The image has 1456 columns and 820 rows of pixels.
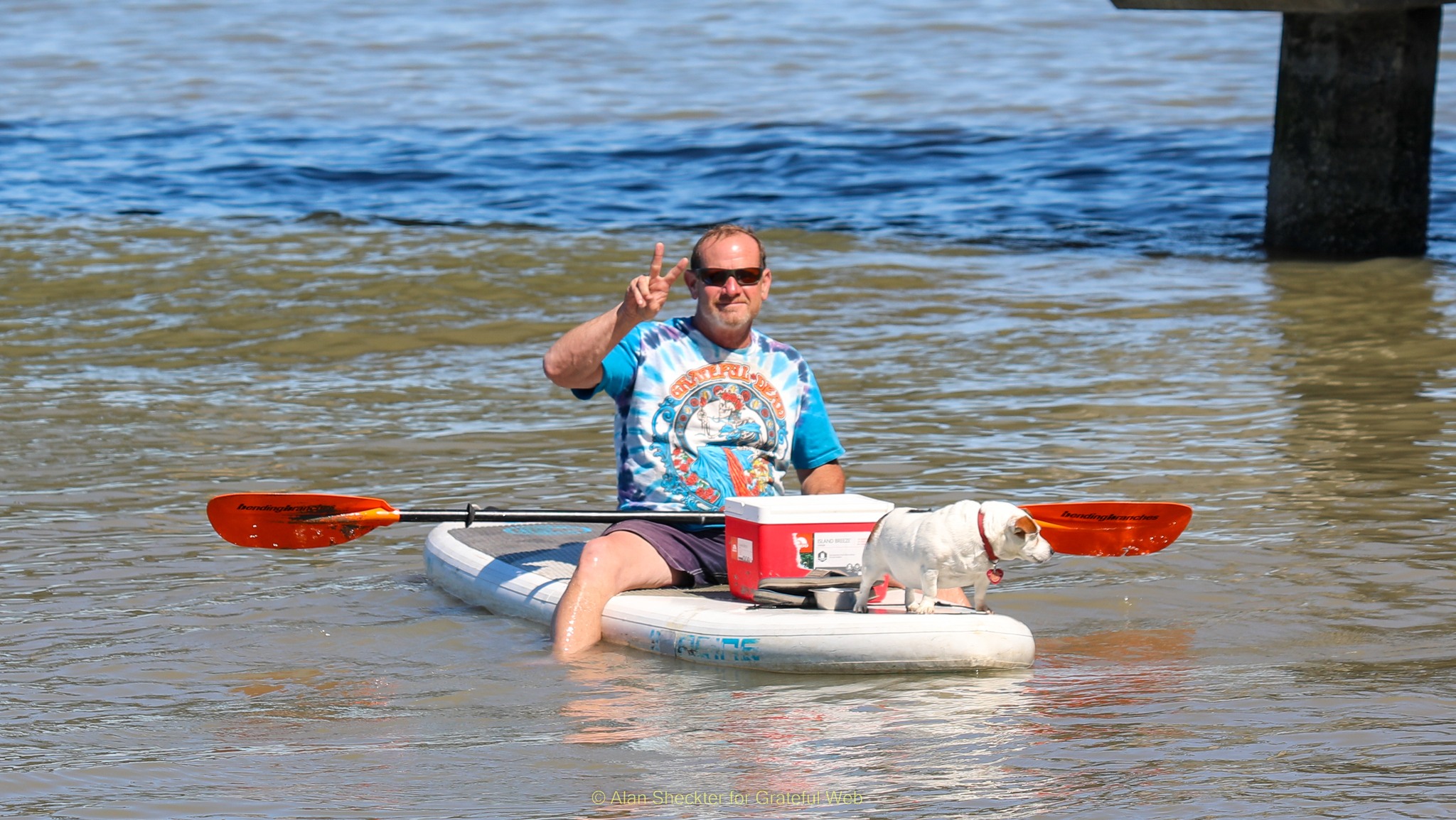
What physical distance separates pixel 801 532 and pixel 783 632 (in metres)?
0.26

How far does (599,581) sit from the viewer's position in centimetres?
484

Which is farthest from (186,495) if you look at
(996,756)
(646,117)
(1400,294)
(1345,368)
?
(646,117)

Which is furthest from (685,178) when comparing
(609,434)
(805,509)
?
(805,509)

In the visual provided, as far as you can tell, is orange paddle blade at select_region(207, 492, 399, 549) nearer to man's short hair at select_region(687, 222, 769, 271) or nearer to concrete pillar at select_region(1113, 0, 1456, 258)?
man's short hair at select_region(687, 222, 769, 271)

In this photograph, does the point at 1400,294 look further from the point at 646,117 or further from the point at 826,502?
the point at 646,117

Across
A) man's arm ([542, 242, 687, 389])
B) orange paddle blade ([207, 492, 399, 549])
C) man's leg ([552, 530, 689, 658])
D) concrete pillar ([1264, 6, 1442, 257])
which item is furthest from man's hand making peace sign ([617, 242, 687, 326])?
concrete pillar ([1264, 6, 1442, 257])

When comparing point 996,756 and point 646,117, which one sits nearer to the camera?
point 996,756

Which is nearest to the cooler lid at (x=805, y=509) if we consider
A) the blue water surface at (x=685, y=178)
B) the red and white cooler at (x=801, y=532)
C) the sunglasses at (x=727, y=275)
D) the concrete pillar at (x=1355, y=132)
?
the red and white cooler at (x=801, y=532)

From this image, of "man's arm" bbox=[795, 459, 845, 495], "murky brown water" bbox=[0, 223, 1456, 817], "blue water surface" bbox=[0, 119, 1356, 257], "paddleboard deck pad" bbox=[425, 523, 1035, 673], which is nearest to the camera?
"murky brown water" bbox=[0, 223, 1456, 817]

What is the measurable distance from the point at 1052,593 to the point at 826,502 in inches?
40.8

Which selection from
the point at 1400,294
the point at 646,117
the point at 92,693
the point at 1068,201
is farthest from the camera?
the point at 646,117

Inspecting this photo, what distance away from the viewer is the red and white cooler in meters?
4.54

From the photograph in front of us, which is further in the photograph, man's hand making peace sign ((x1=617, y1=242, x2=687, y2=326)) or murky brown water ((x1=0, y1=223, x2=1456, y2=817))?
man's hand making peace sign ((x1=617, y1=242, x2=687, y2=326))

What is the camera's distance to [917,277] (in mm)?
11430
